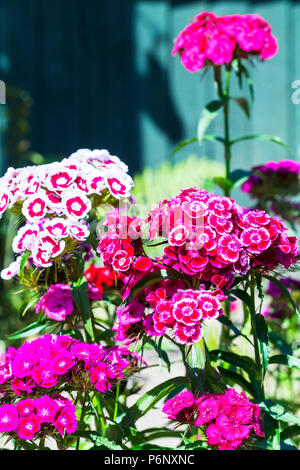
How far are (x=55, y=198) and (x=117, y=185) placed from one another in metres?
0.15

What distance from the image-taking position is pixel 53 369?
1.25 m

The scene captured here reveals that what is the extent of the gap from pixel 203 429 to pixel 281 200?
115 cm

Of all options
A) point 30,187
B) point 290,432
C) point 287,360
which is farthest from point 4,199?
point 290,432

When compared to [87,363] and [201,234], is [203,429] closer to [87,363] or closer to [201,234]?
[87,363]

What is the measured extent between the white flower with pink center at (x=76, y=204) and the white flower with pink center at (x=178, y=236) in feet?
0.68

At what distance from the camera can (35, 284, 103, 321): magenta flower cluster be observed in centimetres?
152

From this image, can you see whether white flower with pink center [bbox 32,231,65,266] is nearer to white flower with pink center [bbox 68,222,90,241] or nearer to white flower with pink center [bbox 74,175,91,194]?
white flower with pink center [bbox 68,222,90,241]

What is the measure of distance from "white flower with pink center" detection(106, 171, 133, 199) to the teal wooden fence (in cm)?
293

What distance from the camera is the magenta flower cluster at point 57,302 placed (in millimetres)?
1518

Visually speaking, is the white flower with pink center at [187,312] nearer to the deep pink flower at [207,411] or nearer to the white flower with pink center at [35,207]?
the deep pink flower at [207,411]

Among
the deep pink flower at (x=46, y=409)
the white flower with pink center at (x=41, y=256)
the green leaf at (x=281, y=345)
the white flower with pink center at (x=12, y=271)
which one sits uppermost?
the white flower with pink center at (x=41, y=256)

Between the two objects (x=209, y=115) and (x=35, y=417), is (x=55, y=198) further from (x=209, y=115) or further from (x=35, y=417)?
(x=209, y=115)

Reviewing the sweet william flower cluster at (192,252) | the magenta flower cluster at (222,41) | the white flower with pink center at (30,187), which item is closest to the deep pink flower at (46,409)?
the sweet william flower cluster at (192,252)

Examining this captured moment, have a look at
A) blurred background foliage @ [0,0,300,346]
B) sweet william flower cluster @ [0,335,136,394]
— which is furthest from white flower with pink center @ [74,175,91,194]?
blurred background foliage @ [0,0,300,346]
